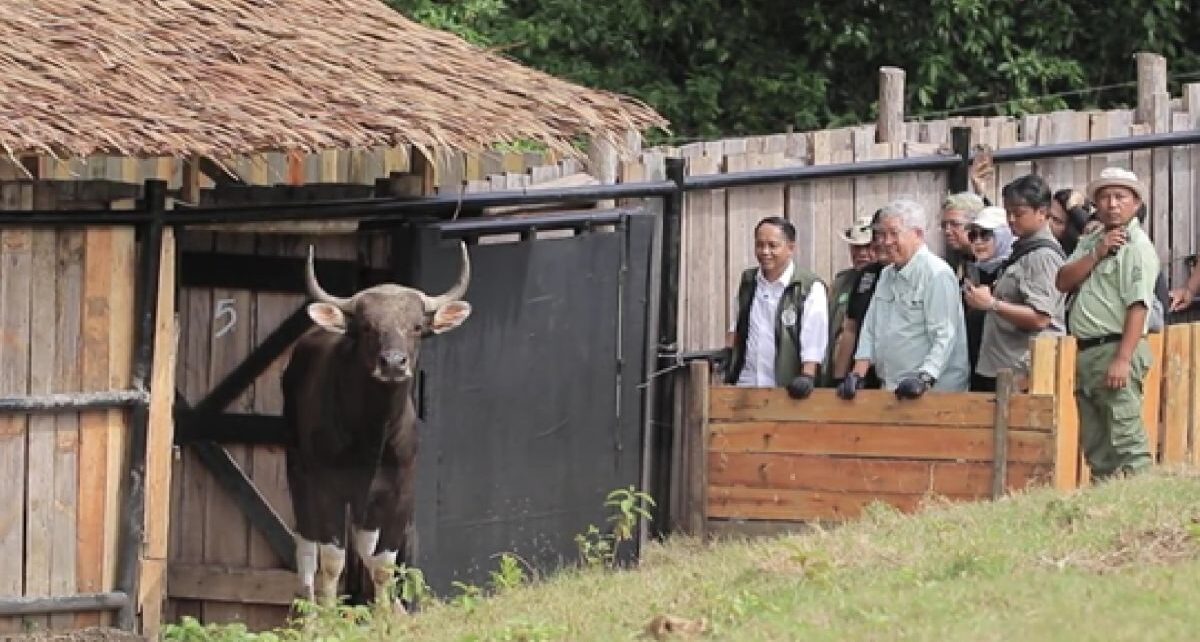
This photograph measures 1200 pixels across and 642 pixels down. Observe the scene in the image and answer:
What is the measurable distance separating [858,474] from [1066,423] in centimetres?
111

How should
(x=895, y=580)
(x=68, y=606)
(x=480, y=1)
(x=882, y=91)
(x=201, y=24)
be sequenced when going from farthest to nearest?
(x=480, y=1) < (x=882, y=91) < (x=201, y=24) < (x=68, y=606) < (x=895, y=580)

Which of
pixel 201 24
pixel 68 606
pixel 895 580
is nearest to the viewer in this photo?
pixel 895 580

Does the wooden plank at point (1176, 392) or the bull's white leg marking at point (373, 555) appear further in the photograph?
the wooden plank at point (1176, 392)

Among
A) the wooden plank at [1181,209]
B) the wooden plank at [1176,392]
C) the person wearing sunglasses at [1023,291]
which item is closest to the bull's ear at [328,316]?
the person wearing sunglasses at [1023,291]

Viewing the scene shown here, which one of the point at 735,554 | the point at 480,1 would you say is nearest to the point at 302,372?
the point at 735,554

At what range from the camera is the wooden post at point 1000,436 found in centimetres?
1445

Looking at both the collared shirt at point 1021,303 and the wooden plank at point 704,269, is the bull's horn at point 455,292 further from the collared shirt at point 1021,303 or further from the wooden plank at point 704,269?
the collared shirt at point 1021,303

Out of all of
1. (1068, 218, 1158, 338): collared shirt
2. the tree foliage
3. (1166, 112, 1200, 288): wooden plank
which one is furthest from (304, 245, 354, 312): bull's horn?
the tree foliage

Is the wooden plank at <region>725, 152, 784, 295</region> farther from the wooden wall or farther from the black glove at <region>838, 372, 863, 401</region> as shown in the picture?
the wooden wall

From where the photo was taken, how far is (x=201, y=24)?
1416 centimetres

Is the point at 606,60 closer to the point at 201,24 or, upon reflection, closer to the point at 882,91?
→ the point at 882,91

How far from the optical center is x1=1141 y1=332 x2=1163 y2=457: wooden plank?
15.3m

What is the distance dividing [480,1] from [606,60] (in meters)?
1.51

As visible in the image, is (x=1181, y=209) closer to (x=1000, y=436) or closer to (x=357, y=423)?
(x=1000, y=436)
